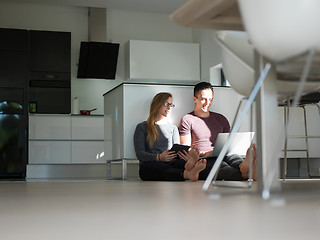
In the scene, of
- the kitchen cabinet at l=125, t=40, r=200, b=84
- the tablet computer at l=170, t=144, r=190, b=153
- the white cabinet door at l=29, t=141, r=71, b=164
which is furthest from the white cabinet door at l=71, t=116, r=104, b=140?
the tablet computer at l=170, t=144, r=190, b=153

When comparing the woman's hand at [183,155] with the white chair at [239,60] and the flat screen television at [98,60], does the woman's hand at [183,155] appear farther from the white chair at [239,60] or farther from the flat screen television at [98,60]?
the flat screen television at [98,60]

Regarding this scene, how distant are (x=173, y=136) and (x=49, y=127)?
359 centimetres

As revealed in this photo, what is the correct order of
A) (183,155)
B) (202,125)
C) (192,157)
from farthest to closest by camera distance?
(202,125), (183,155), (192,157)

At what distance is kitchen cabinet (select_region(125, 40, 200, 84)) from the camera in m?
8.35

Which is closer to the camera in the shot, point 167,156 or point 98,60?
point 167,156

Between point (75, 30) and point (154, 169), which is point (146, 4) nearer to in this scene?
point (75, 30)

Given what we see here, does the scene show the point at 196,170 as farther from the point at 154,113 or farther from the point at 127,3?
the point at 127,3

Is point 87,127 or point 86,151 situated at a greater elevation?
point 87,127

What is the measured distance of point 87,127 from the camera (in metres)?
7.89

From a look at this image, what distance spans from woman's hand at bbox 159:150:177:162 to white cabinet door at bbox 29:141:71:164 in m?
3.72

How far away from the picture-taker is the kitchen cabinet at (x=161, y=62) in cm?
835

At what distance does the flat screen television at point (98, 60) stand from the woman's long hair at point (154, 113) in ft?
12.1

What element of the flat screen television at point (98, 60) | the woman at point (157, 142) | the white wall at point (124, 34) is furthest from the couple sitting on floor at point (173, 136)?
the white wall at point (124, 34)

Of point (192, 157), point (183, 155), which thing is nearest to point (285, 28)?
point (192, 157)
